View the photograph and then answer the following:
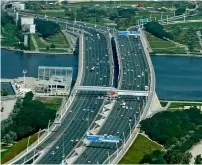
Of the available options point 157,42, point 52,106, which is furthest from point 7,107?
point 157,42

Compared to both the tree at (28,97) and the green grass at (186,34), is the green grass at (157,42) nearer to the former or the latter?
the green grass at (186,34)

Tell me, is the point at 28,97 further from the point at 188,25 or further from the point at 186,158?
the point at 188,25

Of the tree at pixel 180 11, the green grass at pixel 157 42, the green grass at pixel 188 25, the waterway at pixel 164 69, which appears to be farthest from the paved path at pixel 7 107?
the tree at pixel 180 11

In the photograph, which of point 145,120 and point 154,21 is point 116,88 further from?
point 154,21

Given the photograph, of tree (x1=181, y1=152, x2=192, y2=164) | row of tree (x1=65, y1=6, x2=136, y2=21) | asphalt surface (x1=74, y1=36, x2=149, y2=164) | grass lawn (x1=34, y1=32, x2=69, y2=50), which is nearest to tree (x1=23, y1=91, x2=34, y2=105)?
asphalt surface (x1=74, y1=36, x2=149, y2=164)

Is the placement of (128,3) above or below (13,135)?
below

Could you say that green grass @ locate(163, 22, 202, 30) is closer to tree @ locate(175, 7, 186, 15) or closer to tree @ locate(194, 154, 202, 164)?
tree @ locate(175, 7, 186, 15)
